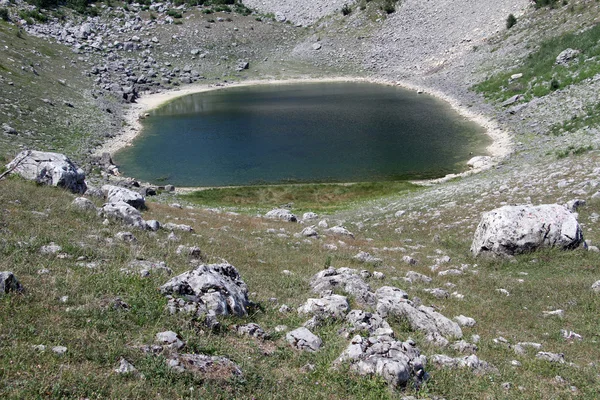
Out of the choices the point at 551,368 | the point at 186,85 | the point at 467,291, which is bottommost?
the point at 186,85

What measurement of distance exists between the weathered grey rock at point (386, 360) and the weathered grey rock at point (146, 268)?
5.97 meters

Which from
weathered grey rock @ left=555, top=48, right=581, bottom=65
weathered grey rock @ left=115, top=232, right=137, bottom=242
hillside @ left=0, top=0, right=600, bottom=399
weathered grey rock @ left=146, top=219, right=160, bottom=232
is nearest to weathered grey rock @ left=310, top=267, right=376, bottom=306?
hillside @ left=0, top=0, right=600, bottom=399

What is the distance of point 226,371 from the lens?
28.9 feet

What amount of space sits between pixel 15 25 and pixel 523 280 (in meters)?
120

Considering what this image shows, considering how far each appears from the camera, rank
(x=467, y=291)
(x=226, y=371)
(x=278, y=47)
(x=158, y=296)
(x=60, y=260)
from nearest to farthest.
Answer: (x=226, y=371), (x=158, y=296), (x=60, y=260), (x=467, y=291), (x=278, y=47)

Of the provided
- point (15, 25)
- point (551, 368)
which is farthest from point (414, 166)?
point (15, 25)

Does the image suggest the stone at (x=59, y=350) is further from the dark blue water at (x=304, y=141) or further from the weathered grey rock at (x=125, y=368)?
the dark blue water at (x=304, y=141)

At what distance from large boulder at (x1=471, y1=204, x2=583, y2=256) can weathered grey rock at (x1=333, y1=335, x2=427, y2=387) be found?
40.1 ft

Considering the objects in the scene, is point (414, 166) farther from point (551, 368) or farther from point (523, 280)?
point (551, 368)

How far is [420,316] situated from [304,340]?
417 cm

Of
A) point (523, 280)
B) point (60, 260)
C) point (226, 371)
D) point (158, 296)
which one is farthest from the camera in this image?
point (523, 280)

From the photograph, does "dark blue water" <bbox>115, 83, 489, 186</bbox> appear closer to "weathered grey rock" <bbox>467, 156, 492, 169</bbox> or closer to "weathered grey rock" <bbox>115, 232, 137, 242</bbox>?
"weathered grey rock" <bbox>467, 156, 492, 169</bbox>

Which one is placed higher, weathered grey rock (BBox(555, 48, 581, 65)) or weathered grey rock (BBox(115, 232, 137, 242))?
weathered grey rock (BBox(555, 48, 581, 65))

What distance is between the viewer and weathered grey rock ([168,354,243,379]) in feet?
27.8
